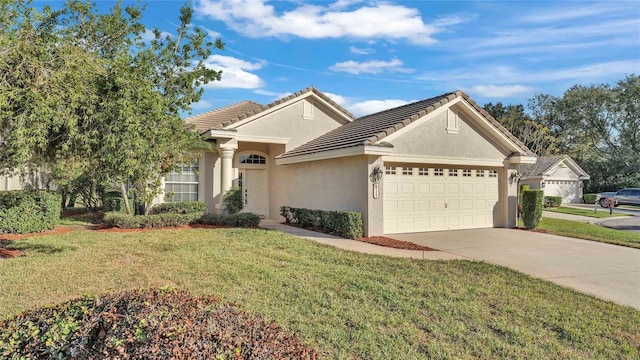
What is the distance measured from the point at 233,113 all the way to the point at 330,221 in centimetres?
833

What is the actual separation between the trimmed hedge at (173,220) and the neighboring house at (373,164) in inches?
64.4

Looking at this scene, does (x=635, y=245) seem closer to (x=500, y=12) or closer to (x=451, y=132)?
(x=451, y=132)

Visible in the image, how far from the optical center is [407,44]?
1426cm

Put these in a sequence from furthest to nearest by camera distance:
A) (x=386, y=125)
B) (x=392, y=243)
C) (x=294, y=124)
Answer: (x=294, y=124) → (x=386, y=125) → (x=392, y=243)

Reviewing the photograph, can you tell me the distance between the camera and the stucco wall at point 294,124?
52.5 feet

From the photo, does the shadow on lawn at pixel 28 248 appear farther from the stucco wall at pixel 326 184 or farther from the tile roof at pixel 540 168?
the tile roof at pixel 540 168

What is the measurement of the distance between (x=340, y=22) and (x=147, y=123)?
7526 mm

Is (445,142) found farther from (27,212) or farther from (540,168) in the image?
(540,168)

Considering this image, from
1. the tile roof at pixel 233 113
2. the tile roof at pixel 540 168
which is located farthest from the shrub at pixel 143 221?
the tile roof at pixel 540 168

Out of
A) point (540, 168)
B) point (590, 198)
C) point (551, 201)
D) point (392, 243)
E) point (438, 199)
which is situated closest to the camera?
point (392, 243)

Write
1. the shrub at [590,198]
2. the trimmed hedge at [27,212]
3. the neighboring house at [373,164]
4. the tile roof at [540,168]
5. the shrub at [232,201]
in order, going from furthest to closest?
the shrub at [590,198] → the tile roof at [540,168] → the shrub at [232,201] → the neighboring house at [373,164] → the trimmed hedge at [27,212]

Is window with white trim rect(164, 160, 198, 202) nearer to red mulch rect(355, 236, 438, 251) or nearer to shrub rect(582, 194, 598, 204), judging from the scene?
red mulch rect(355, 236, 438, 251)

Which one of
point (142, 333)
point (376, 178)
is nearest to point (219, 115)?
point (376, 178)

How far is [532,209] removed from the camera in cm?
1474
